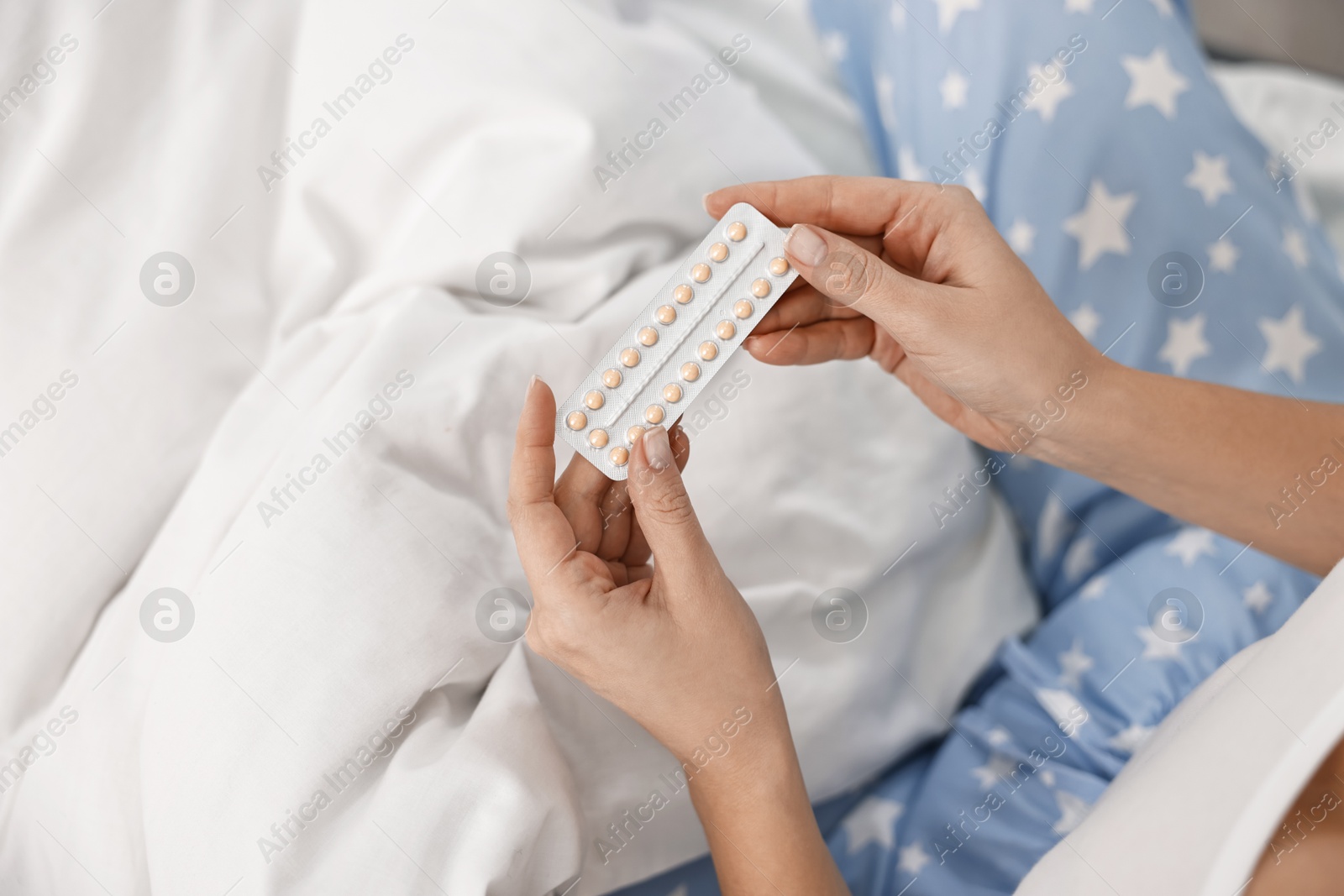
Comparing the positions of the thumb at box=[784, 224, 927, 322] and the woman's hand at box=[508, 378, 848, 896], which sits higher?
the thumb at box=[784, 224, 927, 322]

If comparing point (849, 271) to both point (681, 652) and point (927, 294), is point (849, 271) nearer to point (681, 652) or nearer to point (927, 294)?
point (927, 294)

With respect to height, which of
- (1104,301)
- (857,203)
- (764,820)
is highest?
(857,203)

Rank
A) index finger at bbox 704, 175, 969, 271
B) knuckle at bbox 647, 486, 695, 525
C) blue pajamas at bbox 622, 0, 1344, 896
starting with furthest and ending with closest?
blue pajamas at bbox 622, 0, 1344, 896 → index finger at bbox 704, 175, 969, 271 → knuckle at bbox 647, 486, 695, 525

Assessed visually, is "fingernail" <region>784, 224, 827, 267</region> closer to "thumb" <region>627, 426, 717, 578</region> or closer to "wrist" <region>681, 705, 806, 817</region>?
"thumb" <region>627, 426, 717, 578</region>

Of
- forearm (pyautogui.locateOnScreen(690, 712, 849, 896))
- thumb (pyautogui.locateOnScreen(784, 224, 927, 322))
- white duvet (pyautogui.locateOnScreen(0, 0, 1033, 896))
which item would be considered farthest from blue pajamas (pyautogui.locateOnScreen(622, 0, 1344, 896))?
thumb (pyautogui.locateOnScreen(784, 224, 927, 322))

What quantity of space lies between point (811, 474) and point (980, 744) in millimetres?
313

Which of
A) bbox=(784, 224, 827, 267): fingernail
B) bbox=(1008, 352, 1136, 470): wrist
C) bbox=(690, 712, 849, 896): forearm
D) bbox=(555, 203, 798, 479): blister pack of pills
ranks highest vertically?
bbox=(784, 224, 827, 267): fingernail

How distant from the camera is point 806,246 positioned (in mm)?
628

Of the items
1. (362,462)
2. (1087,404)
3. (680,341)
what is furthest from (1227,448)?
(362,462)

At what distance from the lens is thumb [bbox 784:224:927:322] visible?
628mm

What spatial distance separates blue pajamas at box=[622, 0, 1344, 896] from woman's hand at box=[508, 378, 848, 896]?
0.61 feet

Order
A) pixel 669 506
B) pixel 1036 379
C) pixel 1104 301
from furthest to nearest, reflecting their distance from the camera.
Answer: pixel 1104 301, pixel 1036 379, pixel 669 506

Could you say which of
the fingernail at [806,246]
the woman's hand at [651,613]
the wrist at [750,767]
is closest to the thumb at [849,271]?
the fingernail at [806,246]

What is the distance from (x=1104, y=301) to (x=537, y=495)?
25.2 inches
